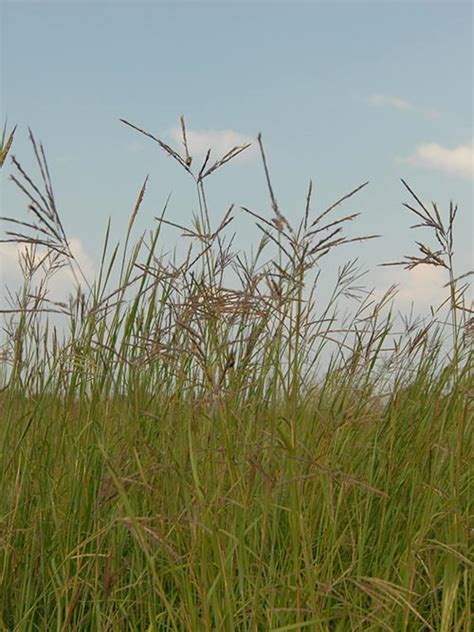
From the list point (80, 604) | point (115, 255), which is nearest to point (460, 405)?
point (115, 255)

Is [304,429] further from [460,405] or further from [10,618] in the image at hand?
[10,618]

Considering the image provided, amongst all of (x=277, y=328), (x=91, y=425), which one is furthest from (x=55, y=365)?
(x=277, y=328)

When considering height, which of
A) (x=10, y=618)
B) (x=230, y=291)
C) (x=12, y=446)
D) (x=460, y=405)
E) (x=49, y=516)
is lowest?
(x=10, y=618)

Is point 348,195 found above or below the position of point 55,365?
above

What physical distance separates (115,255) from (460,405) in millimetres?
1047

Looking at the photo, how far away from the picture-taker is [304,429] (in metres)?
2.38

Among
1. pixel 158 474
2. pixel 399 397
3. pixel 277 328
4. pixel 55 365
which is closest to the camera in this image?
pixel 277 328

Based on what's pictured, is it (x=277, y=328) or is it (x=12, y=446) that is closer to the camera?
(x=277, y=328)

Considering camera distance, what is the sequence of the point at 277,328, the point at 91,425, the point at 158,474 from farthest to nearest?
the point at 91,425, the point at 158,474, the point at 277,328

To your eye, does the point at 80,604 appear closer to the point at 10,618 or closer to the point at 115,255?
the point at 10,618

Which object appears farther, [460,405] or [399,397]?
[399,397]

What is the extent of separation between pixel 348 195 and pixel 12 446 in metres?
1.37

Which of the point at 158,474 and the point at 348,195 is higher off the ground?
the point at 348,195

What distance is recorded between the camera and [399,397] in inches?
108
